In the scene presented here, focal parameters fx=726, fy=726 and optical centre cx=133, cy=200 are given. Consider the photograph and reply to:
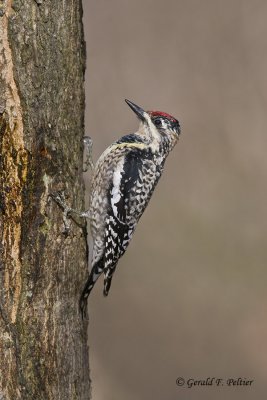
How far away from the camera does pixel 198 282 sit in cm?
612

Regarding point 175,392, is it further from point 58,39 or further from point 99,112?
point 58,39

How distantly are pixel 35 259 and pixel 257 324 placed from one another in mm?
3386

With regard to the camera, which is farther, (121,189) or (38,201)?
(121,189)

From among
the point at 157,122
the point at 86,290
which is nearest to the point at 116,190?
the point at 157,122

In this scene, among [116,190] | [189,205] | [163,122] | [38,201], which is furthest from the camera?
[189,205]

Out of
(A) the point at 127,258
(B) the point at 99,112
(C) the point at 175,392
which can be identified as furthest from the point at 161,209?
(C) the point at 175,392

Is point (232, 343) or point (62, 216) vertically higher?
point (62, 216)

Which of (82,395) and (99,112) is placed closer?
(82,395)

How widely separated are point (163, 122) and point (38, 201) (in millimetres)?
1462

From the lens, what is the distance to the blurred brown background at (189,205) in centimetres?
571

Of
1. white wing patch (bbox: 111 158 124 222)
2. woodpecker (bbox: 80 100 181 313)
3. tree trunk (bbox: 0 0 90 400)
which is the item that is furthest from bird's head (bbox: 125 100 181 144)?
tree trunk (bbox: 0 0 90 400)

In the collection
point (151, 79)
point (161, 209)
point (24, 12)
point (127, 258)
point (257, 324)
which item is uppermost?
point (24, 12)

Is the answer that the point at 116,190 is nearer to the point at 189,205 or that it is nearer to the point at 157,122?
the point at 157,122

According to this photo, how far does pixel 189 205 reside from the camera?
19.5 feet
